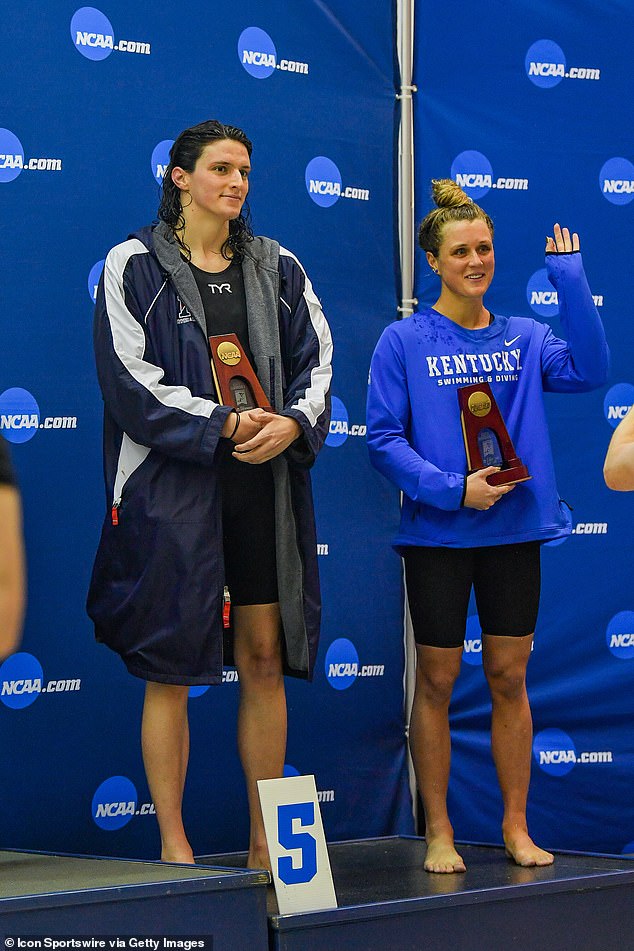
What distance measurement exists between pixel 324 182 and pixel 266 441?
1.48 m

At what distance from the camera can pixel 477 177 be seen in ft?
13.8

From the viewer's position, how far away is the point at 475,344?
3.27 metres

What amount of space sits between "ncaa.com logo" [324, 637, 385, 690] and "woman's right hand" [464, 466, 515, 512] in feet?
3.58

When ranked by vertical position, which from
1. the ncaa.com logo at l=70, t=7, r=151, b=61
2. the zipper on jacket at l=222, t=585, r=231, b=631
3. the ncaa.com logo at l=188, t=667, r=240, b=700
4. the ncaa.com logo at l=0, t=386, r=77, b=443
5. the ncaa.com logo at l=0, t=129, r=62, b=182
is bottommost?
the ncaa.com logo at l=188, t=667, r=240, b=700

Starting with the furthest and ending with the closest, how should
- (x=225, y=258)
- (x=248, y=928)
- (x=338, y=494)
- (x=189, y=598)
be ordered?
(x=338, y=494), (x=225, y=258), (x=189, y=598), (x=248, y=928)

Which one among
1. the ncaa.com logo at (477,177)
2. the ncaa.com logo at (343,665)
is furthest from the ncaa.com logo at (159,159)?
the ncaa.com logo at (343,665)

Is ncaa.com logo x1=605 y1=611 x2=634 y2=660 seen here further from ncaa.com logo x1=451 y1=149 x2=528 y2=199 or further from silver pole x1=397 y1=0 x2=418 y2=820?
ncaa.com logo x1=451 y1=149 x2=528 y2=199

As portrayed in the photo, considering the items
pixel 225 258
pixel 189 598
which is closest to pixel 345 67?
pixel 225 258

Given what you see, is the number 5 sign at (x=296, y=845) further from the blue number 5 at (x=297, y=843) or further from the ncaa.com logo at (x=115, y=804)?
the ncaa.com logo at (x=115, y=804)

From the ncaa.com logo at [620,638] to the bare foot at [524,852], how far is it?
1.14 m

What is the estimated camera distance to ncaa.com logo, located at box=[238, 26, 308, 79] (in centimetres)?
395

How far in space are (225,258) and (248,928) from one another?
62.5 inches

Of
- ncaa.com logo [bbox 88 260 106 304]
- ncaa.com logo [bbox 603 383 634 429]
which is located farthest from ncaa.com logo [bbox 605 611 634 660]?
ncaa.com logo [bbox 88 260 106 304]

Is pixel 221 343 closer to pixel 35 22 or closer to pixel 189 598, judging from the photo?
pixel 189 598
